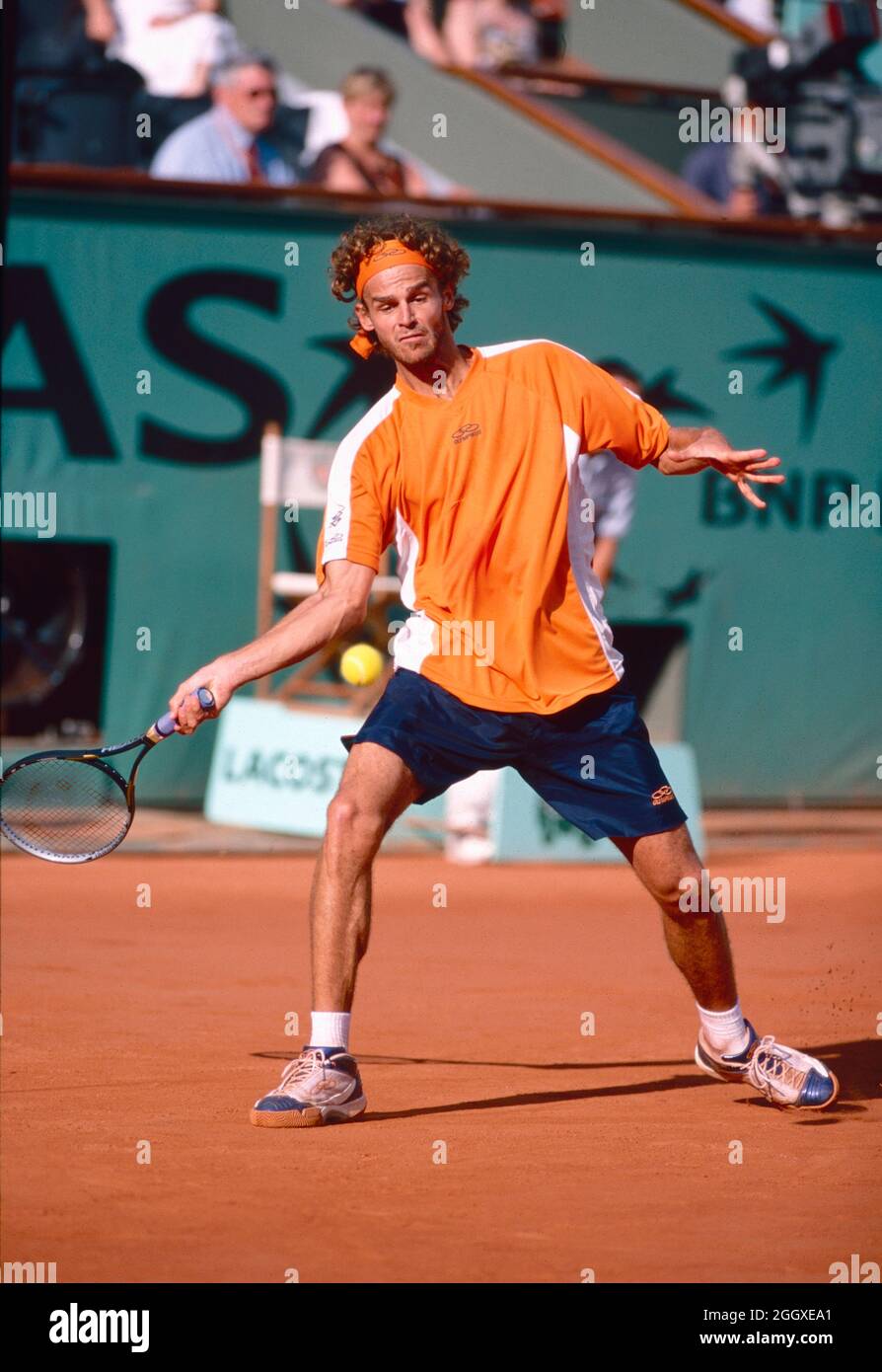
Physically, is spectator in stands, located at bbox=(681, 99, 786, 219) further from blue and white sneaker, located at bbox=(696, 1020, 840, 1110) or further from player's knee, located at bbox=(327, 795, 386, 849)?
player's knee, located at bbox=(327, 795, 386, 849)

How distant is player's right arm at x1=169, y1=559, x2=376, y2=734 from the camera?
431cm

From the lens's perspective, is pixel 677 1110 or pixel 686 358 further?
pixel 686 358

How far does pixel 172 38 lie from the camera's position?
1132 cm

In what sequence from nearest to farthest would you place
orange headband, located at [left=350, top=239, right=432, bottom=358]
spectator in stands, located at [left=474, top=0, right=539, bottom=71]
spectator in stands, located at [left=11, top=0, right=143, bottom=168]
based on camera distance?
orange headband, located at [left=350, top=239, right=432, bottom=358] → spectator in stands, located at [left=11, top=0, right=143, bottom=168] → spectator in stands, located at [left=474, top=0, right=539, bottom=71]

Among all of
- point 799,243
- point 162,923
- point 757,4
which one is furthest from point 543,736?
point 757,4

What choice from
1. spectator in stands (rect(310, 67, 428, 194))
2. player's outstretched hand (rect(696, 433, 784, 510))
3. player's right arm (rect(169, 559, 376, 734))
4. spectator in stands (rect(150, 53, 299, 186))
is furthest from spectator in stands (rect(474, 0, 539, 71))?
player's right arm (rect(169, 559, 376, 734))

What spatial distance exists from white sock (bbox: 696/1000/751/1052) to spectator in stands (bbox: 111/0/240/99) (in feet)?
25.0

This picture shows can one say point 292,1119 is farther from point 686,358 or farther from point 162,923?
point 686,358

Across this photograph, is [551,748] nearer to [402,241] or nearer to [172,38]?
[402,241]

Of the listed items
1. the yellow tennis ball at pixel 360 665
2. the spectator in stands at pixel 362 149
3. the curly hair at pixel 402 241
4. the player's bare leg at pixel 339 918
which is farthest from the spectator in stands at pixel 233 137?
the player's bare leg at pixel 339 918

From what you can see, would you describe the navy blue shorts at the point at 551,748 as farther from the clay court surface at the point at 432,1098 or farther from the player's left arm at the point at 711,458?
the clay court surface at the point at 432,1098

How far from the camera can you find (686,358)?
1065 centimetres
